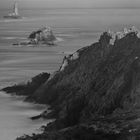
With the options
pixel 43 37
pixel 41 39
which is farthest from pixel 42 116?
pixel 43 37

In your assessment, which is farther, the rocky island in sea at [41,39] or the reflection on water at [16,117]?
the rocky island in sea at [41,39]

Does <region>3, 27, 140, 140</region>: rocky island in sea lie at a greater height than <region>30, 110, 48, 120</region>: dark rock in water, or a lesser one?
greater

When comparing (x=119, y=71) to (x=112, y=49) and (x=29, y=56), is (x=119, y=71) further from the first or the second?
(x=29, y=56)

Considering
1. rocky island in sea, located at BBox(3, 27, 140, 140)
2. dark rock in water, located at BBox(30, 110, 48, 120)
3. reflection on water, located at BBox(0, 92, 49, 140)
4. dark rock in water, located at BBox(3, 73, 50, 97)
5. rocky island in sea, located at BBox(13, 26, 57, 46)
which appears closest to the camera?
rocky island in sea, located at BBox(3, 27, 140, 140)

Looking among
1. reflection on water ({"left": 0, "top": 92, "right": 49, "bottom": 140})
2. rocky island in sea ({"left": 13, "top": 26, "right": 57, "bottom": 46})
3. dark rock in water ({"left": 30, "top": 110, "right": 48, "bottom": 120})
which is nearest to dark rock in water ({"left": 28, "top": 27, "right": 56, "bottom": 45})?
rocky island in sea ({"left": 13, "top": 26, "right": 57, "bottom": 46})

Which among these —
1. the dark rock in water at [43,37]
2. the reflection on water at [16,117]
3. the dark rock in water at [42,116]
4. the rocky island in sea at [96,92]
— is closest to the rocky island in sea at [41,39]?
the dark rock in water at [43,37]

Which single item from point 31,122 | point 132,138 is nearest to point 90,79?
point 31,122

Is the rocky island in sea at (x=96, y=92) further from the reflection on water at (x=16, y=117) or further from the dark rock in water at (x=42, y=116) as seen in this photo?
the reflection on water at (x=16, y=117)

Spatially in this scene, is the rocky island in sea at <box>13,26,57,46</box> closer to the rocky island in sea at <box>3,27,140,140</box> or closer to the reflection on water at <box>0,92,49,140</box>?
the rocky island in sea at <box>3,27,140,140</box>

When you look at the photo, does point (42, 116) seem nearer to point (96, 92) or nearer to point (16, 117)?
point (16, 117)
